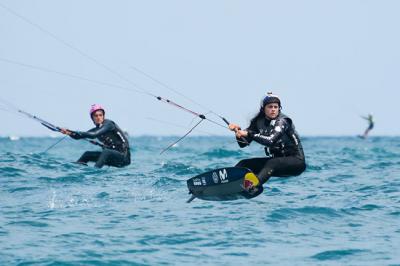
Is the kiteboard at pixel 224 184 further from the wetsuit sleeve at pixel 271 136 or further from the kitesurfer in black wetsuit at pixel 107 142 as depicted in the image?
the kitesurfer in black wetsuit at pixel 107 142

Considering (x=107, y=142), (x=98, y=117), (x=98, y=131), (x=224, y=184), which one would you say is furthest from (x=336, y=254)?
(x=107, y=142)

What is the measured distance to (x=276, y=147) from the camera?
12.5 m

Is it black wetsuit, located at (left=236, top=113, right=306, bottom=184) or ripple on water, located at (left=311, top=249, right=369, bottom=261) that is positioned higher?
black wetsuit, located at (left=236, top=113, right=306, bottom=184)

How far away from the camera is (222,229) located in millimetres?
10055

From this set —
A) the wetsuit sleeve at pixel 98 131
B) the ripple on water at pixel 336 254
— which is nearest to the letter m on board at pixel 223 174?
the ripple on water at pixel 336 254

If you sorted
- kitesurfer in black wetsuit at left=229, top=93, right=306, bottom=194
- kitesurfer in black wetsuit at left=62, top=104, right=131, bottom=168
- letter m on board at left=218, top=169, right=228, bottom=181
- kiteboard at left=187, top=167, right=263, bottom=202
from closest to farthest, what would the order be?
kiteboard at left=187, top=167, right=263, bottom=202
kitesurfer in black wetsuit at left=229, top=93, right=306, bottom=194
letter m on board at left=218, top=169, right=228, bottom=181
kitesurfer in black wetsuit at left=62, top=104, right=131, bottom=168

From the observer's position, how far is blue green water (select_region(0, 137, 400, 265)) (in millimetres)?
8625

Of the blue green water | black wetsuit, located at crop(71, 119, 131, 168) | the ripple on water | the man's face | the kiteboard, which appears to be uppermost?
the man's face

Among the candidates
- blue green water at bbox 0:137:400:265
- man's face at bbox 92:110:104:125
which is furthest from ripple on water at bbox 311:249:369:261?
man's face at bbox 92:110:104:125

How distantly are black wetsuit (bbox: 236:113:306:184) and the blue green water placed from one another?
0.57m

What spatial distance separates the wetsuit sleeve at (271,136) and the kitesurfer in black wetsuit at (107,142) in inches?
276

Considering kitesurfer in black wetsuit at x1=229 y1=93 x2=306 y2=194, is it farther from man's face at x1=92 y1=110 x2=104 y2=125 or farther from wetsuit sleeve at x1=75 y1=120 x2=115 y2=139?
man's face at x1=92 y1=110 x2=104 y2=125

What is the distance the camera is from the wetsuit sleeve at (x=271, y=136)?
11.9m

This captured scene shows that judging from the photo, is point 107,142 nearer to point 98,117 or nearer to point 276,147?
point 98,117
